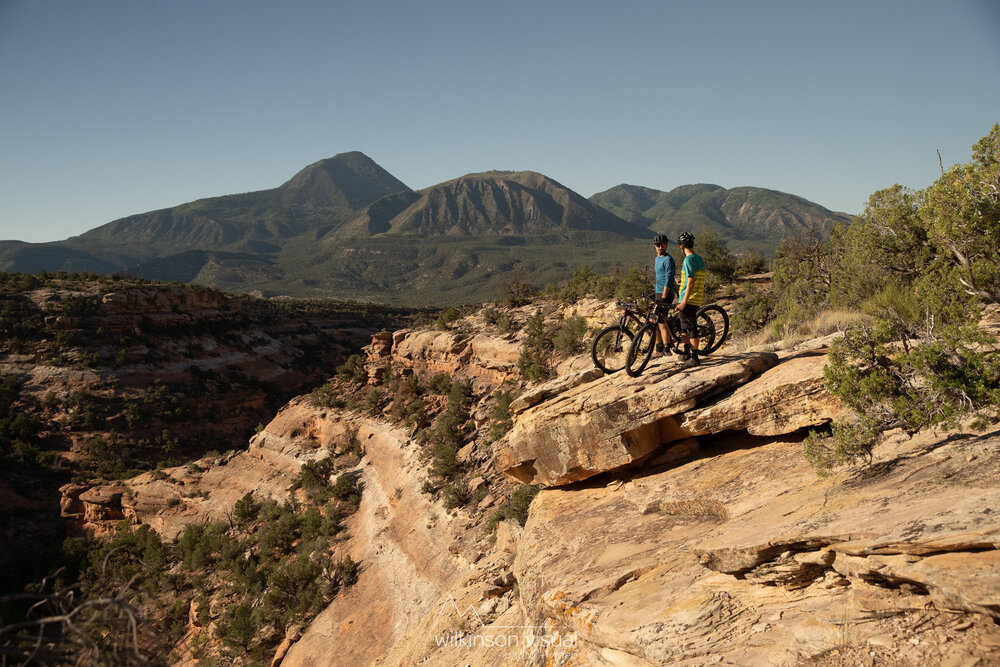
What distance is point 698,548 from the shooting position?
6.88 m

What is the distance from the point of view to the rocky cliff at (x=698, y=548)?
479 cm

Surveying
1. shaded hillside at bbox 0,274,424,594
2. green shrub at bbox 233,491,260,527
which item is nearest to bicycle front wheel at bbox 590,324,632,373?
green shrub at bbox 233,491,260,527

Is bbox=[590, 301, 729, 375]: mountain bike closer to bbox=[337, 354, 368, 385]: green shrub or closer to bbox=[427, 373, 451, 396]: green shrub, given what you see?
bbox=[427, 373, 451, 396]: green shrub

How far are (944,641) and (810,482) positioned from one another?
9.69 feet

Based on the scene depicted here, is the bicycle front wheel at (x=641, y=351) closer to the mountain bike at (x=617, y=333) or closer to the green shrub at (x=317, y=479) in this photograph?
the mountain bike at (x=617, y=333)

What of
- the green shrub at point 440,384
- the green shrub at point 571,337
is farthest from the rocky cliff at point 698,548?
the green shrub at point 440,384

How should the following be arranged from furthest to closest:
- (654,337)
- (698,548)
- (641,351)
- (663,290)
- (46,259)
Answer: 1. (46,259)
2. (641,351)
3. (654,337)
4. (663,290)
5. (698,548)

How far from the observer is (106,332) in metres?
45.1

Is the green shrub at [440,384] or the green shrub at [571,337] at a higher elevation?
the green shrub at [571,337]

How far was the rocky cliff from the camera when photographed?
4.79 m

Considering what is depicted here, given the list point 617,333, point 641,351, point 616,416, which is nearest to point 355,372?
point 617,333

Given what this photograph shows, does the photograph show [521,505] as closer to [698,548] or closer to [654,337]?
[654,337]

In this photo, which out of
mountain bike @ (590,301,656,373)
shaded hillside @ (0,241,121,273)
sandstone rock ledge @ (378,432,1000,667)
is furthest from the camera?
shaded hillside @ (0,241,121,273)

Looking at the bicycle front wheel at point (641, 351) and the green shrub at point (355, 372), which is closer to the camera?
the bicycle front wheel at point (641, 351)
